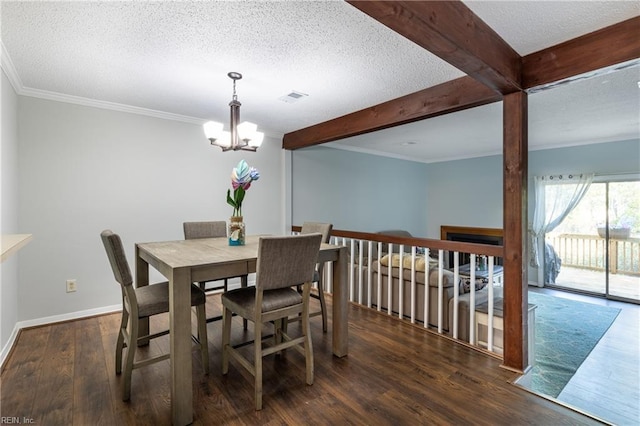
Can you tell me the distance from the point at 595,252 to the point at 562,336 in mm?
2518

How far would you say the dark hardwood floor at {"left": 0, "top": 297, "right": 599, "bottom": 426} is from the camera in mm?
1693

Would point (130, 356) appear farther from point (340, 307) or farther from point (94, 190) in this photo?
point (94, 190)

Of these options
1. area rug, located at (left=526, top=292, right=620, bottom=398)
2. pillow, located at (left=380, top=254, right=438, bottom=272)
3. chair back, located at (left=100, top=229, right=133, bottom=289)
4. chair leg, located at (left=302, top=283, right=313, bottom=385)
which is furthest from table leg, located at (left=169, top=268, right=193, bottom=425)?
area rug, located at (left=526, top=292, right=620, bottom=398)

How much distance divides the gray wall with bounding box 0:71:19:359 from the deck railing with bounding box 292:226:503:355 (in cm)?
310

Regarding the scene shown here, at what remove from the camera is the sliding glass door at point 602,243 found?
4.73 metres

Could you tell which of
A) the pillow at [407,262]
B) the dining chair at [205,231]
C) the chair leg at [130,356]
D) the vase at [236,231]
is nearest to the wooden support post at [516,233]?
the pillow at [407,262]

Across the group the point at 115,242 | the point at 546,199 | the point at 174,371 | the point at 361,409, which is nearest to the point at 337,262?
the point at 361,409

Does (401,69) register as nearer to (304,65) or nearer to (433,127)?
(304,65)

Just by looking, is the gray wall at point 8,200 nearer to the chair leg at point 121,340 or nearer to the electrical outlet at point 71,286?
the electrical outlet at point 71,286

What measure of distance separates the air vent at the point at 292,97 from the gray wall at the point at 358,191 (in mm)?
1662

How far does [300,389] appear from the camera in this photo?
194cm

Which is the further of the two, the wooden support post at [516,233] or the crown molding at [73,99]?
the crown molding at [73,99]

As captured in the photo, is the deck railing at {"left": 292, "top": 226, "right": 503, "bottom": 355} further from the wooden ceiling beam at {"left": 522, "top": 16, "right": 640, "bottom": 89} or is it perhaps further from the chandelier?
the chandelier

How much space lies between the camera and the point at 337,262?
2.39 meters
